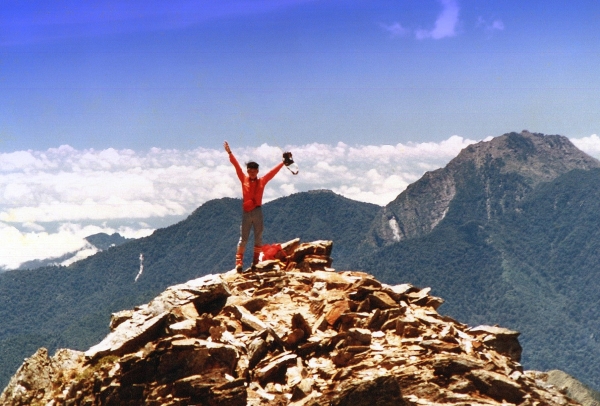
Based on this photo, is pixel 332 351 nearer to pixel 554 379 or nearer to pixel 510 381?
pixel 510 381

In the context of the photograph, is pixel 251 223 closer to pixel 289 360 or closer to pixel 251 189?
pixel 251 189

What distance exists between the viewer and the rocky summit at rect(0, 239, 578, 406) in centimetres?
1727

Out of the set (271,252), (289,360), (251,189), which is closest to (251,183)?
(251,189)

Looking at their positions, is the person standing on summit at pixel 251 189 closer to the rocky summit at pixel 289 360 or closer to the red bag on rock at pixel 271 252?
the red bag on rock at pixel 271 252

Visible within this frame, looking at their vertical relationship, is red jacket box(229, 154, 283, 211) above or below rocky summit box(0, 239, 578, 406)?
above

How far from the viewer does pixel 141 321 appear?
2073 centimetres

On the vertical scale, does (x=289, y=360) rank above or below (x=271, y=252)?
below

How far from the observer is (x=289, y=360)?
62.0 feet

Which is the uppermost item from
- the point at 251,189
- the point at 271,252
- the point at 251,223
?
the point at 251,189

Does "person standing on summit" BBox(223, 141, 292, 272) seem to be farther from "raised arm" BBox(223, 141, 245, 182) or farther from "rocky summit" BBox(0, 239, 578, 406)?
"rocky summit" BBox(0, 239, 578, 406)

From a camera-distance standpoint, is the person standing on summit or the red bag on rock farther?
the red bag on rock

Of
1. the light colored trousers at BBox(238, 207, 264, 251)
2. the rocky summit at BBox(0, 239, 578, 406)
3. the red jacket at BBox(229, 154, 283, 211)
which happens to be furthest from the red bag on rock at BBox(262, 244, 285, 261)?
the rocky summit at BBox(0, 239, 578, 406)

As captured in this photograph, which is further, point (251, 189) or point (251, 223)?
point (251, 223)

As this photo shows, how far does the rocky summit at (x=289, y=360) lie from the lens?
680 inches
